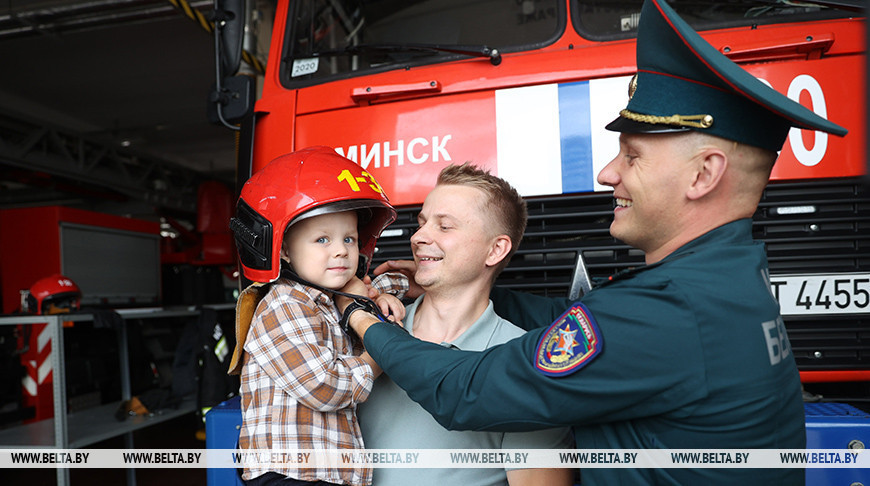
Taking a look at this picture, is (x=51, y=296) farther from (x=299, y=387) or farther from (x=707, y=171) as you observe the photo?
(x=707, y=171)

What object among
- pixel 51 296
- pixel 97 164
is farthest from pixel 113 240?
pixel 51 296

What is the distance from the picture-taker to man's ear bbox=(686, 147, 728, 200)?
1152mm

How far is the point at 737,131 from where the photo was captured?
3.77ft

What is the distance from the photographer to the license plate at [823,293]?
1.95m

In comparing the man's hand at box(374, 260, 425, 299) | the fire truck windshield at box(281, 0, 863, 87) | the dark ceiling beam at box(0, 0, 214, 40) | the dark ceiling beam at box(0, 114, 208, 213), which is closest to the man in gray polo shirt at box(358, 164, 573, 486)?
the man's hand at box(374, 260, 425, 299)

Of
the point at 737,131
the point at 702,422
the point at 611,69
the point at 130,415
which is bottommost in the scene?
the point at 130,415

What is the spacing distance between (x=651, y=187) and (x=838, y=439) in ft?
3.32

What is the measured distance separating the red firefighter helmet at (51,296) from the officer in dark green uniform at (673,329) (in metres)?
4.95

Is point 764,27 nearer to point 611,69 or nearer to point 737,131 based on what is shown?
point 611,69

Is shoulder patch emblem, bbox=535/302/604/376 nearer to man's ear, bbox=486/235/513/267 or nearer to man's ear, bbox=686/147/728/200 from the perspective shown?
man's ear, bbox=686/147/728/200

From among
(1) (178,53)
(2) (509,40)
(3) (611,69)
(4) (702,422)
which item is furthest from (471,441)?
(1) (178,53)

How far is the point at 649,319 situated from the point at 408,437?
722 mm

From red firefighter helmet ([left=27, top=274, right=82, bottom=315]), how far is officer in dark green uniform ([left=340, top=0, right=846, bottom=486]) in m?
4.95

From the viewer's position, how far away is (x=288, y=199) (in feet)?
5.29
